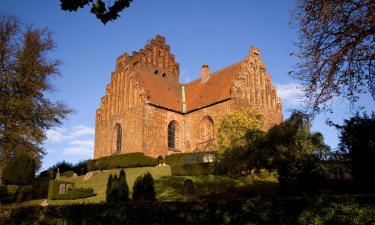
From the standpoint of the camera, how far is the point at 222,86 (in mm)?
39656

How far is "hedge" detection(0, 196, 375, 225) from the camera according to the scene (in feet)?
36.3

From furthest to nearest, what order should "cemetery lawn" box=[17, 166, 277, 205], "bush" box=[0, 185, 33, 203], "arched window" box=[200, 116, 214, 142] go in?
"arched window" box=[200, 116, 214, 142], "bush" box=[0, 185, 33, 203], "cemetery lawn" box=[17, 166, 277, 205]

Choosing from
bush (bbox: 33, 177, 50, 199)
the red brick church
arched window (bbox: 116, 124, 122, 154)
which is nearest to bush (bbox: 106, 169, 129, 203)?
bush (bbox: 33, 177, 50, 199)

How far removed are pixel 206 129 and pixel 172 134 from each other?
4.06 meters

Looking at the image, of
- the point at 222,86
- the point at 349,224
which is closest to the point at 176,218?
the point at 349,224

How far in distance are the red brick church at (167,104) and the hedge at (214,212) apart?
952 inches

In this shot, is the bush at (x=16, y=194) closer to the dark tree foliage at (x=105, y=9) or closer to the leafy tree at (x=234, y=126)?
the leafy tree at (x=234, y=126)

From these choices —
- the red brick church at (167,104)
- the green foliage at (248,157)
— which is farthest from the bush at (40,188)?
the green foliage at (248,157)

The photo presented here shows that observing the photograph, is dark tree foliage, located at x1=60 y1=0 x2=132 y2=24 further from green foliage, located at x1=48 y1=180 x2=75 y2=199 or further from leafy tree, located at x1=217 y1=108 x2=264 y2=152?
leafy tree, located at x1=217 y1=108 x2=264 y2=152

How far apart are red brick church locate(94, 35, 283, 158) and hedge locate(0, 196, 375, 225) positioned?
79.4 ft

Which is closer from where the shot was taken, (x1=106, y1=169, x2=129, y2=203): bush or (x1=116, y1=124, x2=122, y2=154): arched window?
(x1=106, y1=169, x2=129, y2=203): bush

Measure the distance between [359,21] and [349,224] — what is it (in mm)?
5871

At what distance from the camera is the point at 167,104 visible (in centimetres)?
4094

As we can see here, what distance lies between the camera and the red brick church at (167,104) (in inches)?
1495
